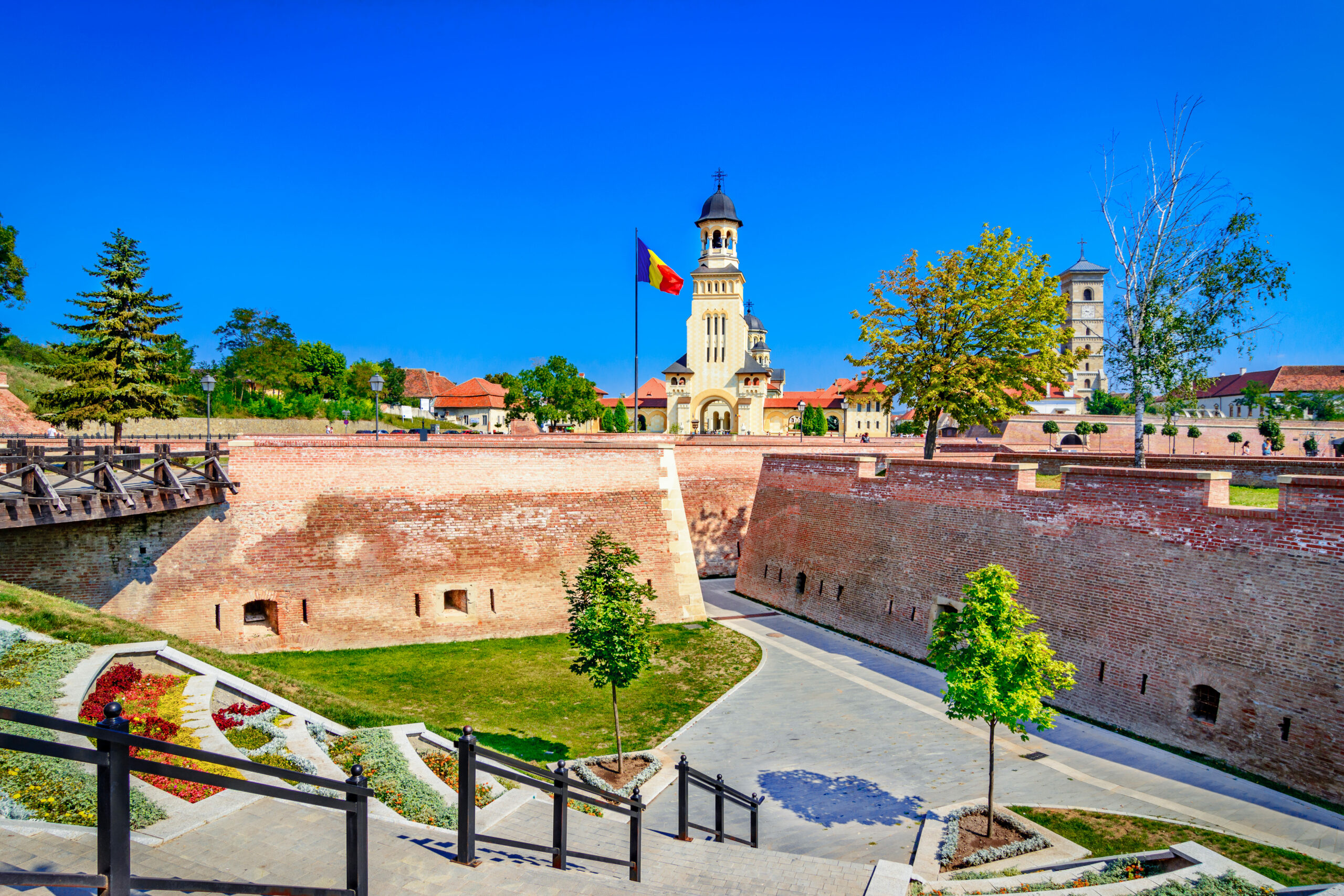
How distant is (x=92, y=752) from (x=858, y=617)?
728 inches

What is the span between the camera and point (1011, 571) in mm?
15328

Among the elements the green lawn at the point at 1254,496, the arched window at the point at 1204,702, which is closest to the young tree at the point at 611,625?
the arched window at the point at 1204,702

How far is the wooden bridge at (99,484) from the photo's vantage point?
11461 millimetres

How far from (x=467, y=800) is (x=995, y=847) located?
6.82m

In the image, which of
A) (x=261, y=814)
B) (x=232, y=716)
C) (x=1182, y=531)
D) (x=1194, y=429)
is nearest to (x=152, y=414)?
(x=232, y=716)

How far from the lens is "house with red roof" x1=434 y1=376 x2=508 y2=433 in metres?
74.2

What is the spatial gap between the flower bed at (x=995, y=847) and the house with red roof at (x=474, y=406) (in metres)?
65.0

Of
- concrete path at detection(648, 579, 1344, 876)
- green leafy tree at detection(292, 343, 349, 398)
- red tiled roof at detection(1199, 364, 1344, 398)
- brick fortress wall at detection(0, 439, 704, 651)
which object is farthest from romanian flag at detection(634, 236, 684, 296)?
red tiled roof at detection(1199, 364, 1344, 398)

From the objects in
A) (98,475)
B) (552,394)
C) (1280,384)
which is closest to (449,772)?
(98,475)

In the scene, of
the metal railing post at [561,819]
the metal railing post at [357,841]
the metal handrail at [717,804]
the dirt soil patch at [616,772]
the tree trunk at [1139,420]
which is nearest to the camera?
the metal railing post at [357,841]

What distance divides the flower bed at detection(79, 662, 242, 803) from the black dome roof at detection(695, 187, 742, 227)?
2413 inches

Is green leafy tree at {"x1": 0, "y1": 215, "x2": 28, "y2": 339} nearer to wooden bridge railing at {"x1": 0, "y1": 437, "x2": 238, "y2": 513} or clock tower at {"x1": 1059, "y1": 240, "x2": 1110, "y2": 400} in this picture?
wooden bridge railing at {"x1": 0, "y1": 437, "x2": 238, "y2": 513}

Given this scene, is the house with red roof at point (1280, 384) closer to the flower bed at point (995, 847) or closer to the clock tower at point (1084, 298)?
the clock tower at point (1084, 298)

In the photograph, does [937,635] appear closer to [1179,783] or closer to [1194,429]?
[1179,783]
